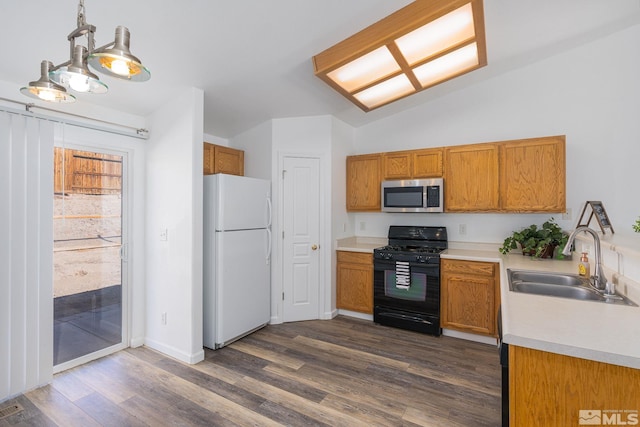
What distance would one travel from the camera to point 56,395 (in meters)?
2.24

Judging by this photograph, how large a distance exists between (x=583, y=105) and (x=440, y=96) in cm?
147

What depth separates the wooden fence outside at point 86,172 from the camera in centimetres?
255

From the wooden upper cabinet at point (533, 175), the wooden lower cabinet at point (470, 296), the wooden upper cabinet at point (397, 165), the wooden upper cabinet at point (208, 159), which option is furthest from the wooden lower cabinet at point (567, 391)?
the wooden upper cabinet at point (208, 159)

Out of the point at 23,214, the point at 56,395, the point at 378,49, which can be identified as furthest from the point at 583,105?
the point at 56,395

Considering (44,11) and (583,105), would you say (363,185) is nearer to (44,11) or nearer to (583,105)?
(583,105)

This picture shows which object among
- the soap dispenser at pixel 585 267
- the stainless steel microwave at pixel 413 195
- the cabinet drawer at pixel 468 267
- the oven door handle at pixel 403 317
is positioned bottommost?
the oven door handle at pixel 403 317

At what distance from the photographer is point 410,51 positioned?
2.48 m

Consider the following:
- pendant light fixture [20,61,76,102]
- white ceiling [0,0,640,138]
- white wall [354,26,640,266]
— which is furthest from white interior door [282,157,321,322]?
pendant light fixture [20,61,76,102]

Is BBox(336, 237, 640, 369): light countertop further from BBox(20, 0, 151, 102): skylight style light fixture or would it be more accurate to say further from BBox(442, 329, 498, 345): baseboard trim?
BBox(20, 0, 151, 102): skylight style light fixture

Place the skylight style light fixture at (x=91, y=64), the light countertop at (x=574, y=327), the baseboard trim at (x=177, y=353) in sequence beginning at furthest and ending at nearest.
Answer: the baseboard trim at (x=177, y=353)
the skylight style light fixture at (x=91, y=64)
the light countertop at (x=574, y=327)

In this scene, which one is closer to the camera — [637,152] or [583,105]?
[637,152]

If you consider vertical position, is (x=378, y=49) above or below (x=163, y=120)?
above

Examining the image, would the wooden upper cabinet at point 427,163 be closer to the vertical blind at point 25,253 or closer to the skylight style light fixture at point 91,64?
the skylight style light fixture at point 91,64

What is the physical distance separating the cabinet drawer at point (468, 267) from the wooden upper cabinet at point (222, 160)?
9.08 ft
